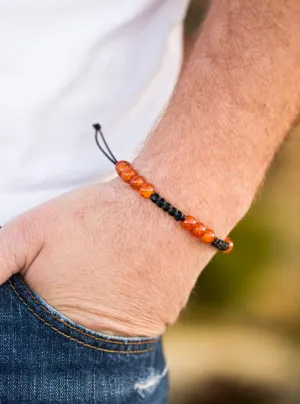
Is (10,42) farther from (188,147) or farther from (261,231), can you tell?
(261,231)

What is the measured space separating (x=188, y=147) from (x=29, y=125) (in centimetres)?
28

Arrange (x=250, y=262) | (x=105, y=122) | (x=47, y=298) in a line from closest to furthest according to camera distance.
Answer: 1. (x=47, y=298)
2. (x=105, y=122)
3. (x=250, y=262)

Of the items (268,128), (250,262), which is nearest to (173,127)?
(268,128)

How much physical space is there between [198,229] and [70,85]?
35 cm

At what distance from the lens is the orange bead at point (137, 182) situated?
115 cm

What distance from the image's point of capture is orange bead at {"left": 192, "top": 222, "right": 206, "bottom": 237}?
116cm

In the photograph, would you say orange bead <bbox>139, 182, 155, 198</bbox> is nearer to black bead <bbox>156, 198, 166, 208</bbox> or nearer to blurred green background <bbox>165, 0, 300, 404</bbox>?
black bead <bbox>156, 198, 166, 208</bbox>

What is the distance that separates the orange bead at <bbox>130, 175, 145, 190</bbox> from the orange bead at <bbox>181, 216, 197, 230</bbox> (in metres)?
0.09

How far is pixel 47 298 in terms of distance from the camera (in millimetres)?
1132

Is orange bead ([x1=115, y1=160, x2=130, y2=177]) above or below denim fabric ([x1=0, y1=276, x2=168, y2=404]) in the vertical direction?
above

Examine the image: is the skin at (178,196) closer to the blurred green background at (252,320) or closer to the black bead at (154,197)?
the black bead at (154,197)

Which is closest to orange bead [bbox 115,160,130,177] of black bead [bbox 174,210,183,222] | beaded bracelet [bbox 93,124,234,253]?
beaded bracelet [bbox 93,124,234,253]

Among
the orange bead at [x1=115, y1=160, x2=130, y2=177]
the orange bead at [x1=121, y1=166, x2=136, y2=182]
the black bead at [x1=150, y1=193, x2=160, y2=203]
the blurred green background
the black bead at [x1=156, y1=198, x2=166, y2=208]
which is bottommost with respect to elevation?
the blurred green background

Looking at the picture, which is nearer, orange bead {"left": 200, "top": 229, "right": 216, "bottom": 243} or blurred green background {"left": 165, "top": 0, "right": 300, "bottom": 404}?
orange bead {"left": 200, "top": 229, "right": 216, "bottom": 243}
